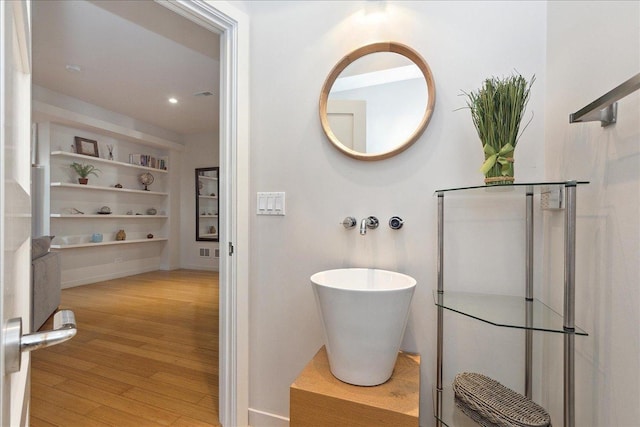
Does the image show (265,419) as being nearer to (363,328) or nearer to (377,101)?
(363,328)

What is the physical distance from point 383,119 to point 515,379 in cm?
122

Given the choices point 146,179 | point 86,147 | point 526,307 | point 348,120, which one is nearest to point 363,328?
point 526,307

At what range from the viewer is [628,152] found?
2.66 ft

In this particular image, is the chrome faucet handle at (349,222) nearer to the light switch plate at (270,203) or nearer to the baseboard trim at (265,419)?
the light switch plate at (270,203)

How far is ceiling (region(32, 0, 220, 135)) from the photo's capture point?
2.42m

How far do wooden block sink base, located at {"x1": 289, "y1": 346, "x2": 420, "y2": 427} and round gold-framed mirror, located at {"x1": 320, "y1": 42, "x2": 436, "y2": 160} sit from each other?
928mm

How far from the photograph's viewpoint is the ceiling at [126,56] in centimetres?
242

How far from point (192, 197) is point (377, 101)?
5.60m

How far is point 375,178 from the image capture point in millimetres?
1456

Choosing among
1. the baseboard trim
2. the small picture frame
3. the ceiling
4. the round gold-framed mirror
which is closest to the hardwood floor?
the baseboard trim

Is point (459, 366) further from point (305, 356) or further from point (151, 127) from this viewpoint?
point (151, 127)

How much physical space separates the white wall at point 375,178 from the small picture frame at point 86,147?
14.5 feet

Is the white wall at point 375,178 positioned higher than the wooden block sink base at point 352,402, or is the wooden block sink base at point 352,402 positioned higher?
the white wall at point 375,178

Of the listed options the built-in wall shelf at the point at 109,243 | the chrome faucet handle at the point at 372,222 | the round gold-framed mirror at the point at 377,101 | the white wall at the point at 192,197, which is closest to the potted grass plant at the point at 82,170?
the built-in wall shelf at the point at 109,243
